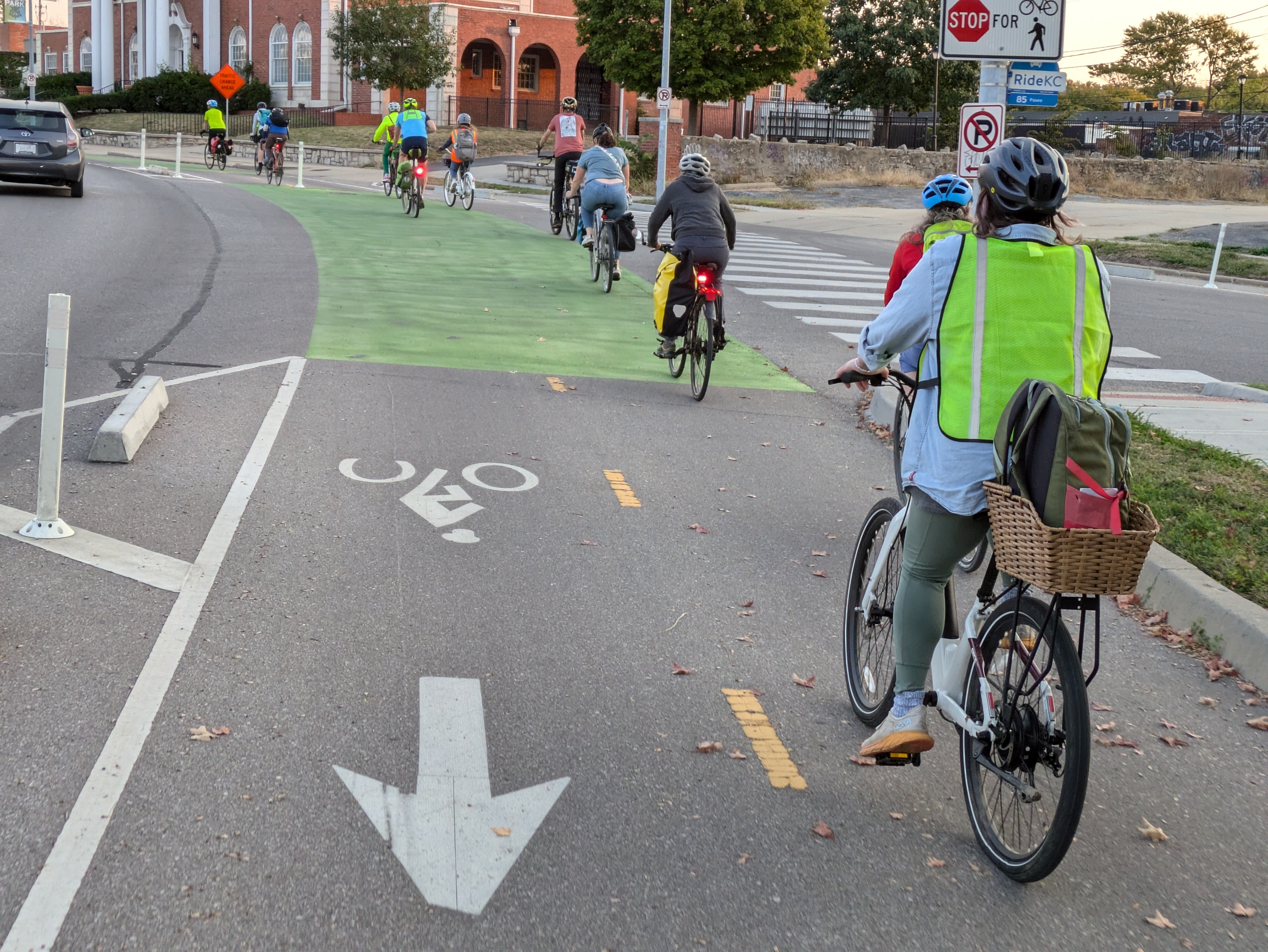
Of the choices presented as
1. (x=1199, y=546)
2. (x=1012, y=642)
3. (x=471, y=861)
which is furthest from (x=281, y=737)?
(x=1199, y=546)

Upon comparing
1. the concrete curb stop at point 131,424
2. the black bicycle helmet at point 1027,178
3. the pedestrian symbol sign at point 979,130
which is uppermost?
the pedestrian symbol sign at point 979,130

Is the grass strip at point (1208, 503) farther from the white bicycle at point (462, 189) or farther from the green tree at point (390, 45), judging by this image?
the green tree at point (390, 45)

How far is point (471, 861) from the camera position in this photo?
12.1ft

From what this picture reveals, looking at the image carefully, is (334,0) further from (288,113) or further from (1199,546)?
→ (1199,546)

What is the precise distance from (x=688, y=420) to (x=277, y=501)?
3707mm

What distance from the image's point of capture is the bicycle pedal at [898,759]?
4.03 meters

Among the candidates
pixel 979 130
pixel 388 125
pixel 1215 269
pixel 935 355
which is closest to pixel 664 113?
pixel 388 125

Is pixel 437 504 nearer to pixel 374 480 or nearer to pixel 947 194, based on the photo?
pixel 374 480

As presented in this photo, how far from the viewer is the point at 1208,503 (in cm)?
758

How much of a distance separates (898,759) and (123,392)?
7.29 m

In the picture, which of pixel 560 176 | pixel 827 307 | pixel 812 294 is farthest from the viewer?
pixel 560 176

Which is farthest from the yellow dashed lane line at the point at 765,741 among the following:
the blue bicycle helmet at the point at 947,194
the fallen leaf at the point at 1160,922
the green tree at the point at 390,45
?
the green tree at the point at 390,45

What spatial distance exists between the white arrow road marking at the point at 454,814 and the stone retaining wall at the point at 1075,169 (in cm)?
4274

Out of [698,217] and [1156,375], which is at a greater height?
[698,217]
